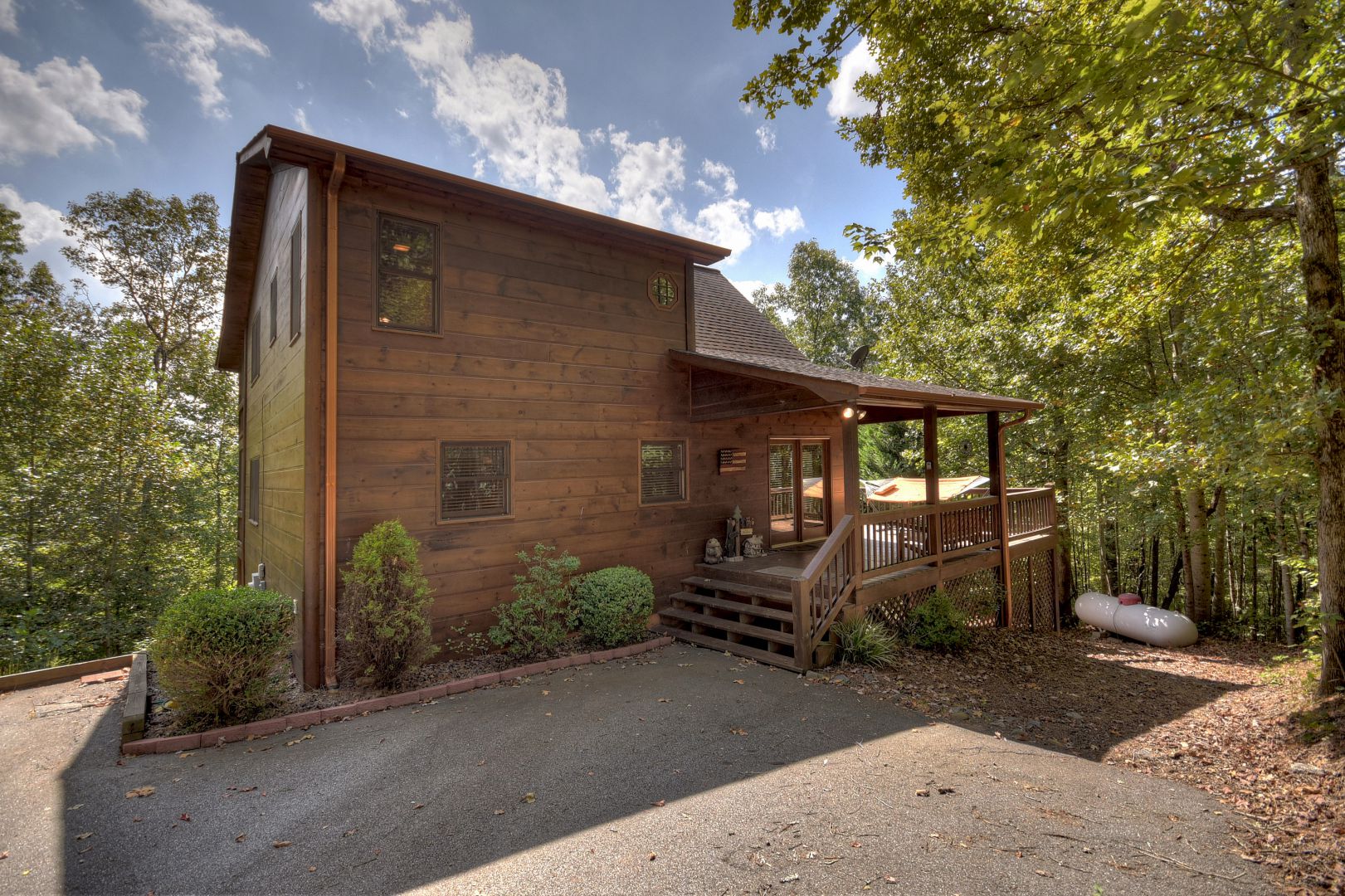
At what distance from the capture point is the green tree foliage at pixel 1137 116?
3.36 m

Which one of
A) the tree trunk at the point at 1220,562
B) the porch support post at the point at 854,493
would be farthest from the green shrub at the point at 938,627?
the tree trunk at the point at 1220,562

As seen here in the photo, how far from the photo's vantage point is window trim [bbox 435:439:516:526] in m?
5.99

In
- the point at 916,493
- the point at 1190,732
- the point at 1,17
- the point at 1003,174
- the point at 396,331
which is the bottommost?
the point at 1190,732

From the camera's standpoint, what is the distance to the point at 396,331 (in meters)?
5.83

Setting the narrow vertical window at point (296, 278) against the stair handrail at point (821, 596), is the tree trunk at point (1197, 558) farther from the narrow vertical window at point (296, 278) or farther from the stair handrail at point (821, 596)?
the narrow vertical window at point (296, 278)

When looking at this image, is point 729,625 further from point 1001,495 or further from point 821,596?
point 1001,495

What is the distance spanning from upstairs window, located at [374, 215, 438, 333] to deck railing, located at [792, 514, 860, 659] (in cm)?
483

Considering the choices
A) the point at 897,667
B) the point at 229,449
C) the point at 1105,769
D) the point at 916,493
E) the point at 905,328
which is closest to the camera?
the point at 1105,769

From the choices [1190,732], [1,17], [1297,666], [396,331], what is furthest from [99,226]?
[1297,666]

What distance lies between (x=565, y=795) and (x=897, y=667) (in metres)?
4.19

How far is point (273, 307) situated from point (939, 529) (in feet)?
31.6

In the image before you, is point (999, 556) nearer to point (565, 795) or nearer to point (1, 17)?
point (565, 795)

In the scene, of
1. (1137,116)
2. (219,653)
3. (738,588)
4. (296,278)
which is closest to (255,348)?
(296,278)

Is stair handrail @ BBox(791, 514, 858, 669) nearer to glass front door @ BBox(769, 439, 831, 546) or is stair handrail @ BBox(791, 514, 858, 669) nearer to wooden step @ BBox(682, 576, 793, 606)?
wooden step @ BBox(682, 576, 793, 606)
